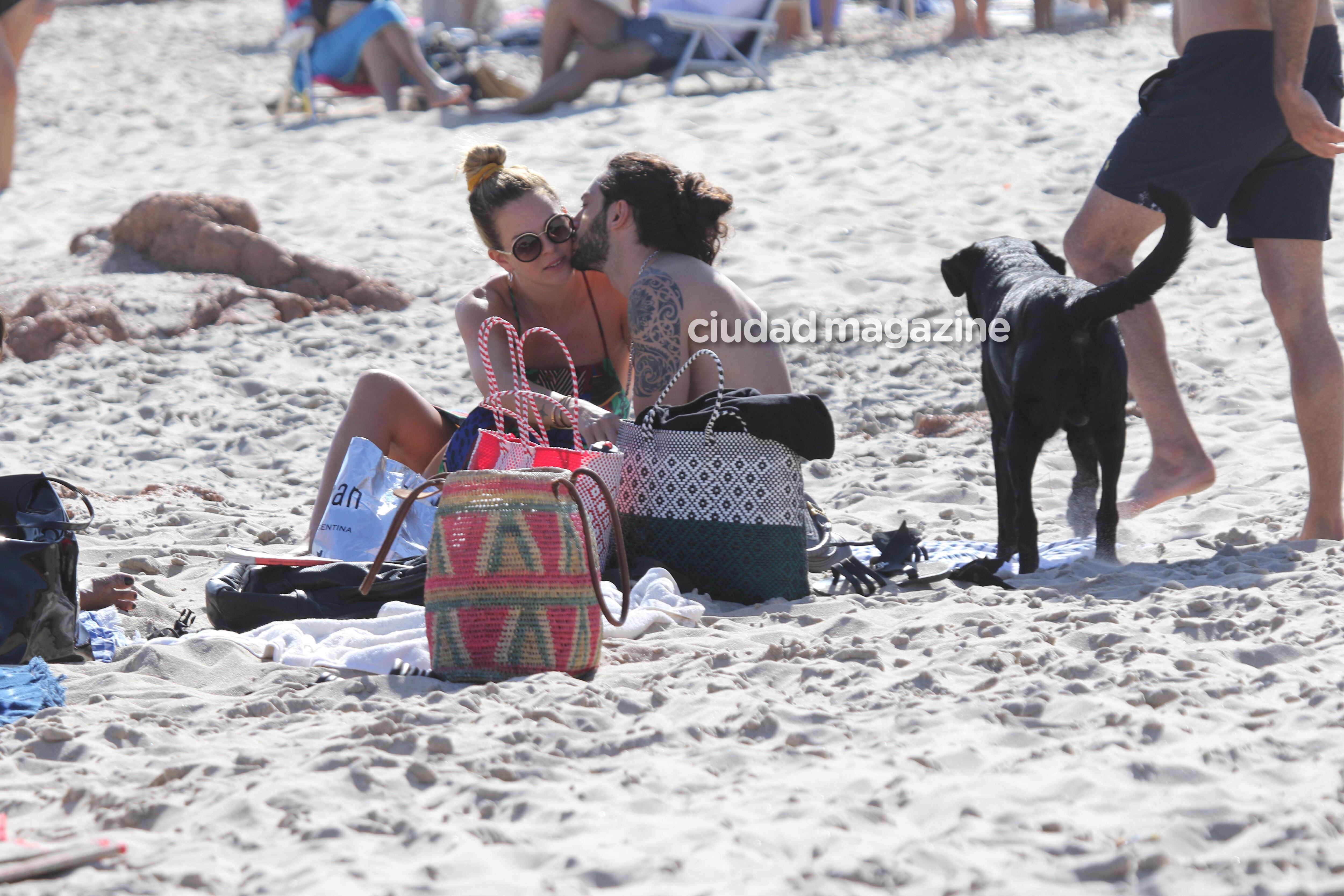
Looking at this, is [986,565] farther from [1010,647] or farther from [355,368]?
[355,368]

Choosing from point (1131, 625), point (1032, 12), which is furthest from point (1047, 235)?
point (1032, 12)

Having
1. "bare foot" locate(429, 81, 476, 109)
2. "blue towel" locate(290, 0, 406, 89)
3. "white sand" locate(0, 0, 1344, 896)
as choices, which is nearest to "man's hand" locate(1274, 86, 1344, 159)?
"white sand" locate(0, 0, 1344, 896)

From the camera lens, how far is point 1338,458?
3299mm

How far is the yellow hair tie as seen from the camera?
3732 mm

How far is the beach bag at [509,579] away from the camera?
2488 mm

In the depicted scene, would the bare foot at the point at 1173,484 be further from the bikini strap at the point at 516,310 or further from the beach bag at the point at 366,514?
the beach bag at the point at 366,514

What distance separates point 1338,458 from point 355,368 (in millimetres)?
4308

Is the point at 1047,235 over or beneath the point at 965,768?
over

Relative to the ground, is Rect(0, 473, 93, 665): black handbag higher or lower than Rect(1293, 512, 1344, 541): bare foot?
higher

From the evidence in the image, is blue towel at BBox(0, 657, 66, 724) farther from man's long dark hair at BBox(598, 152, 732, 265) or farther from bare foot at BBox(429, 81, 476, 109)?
bare foot at BBox(429, 81, 476, 109)

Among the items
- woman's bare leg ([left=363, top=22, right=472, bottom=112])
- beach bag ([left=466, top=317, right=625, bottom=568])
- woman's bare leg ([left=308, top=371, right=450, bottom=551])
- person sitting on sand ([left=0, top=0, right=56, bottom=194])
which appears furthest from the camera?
woman's bare leg ([left=363, top=22, right=472, bottom=112])

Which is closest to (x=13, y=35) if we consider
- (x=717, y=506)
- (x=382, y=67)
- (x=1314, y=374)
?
(x=382, y=67)

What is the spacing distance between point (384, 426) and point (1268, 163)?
8.10ft

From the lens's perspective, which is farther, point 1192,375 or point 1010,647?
point 1192,375
